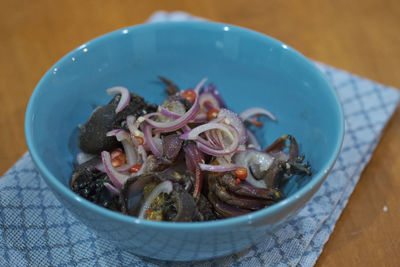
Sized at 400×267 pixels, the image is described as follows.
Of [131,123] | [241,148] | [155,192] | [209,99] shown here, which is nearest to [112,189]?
[155,192]

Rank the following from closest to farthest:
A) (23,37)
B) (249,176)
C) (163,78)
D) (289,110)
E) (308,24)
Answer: (249,176) < (289,110) < (163,78) < (23,37) < (308,24)

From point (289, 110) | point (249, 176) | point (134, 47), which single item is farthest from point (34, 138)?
point (289, 110)

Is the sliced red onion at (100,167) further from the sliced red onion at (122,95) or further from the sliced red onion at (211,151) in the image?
the sliced red onion at (211,151)

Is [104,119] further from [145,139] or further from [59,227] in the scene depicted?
[59,227]

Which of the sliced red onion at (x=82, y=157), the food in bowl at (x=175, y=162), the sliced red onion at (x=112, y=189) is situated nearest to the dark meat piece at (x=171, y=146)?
the food in bowl at (x=175, y=162)

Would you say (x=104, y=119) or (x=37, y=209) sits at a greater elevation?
(x=104, y=119)
